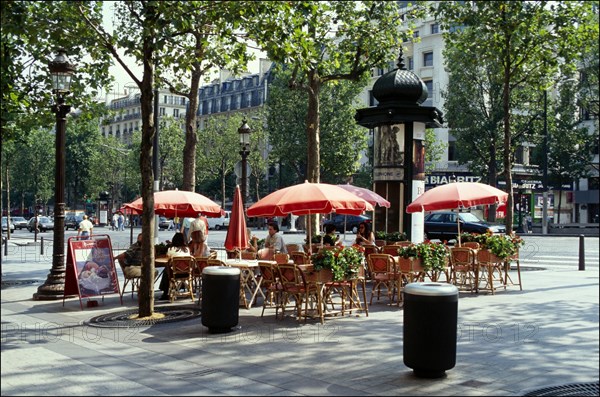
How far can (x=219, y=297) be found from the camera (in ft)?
29.2

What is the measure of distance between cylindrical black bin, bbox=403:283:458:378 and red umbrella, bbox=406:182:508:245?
7951mm

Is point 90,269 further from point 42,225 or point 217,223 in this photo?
point 42,225

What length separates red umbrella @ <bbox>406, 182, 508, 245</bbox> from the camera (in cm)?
1416

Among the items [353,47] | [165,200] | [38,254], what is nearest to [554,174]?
[353,47]

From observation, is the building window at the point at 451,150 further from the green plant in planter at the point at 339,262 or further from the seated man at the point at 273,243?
the green plant in planter at the point at 339,262

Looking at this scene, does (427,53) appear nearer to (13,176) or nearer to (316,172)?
(316,172)

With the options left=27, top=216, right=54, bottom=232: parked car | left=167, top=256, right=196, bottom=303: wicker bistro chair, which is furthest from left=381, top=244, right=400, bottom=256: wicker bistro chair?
left=27, top=216, right=54, bottom=232: parked car

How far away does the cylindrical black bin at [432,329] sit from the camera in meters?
6.41

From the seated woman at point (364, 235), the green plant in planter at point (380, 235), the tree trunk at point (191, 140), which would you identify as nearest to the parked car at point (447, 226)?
the green plant in planter at point (380, 235)

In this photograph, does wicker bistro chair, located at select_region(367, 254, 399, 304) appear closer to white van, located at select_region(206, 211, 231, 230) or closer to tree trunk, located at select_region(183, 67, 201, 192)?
tree trunk, located at select_region(183, 67, 201, 192)

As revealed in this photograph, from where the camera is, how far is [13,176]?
75688 mm

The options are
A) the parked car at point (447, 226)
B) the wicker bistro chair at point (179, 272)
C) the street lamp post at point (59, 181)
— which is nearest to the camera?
the wicker bistro chair at point (179, 272)

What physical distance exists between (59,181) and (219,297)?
623cm

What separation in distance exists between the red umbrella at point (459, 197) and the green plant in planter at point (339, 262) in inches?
171
